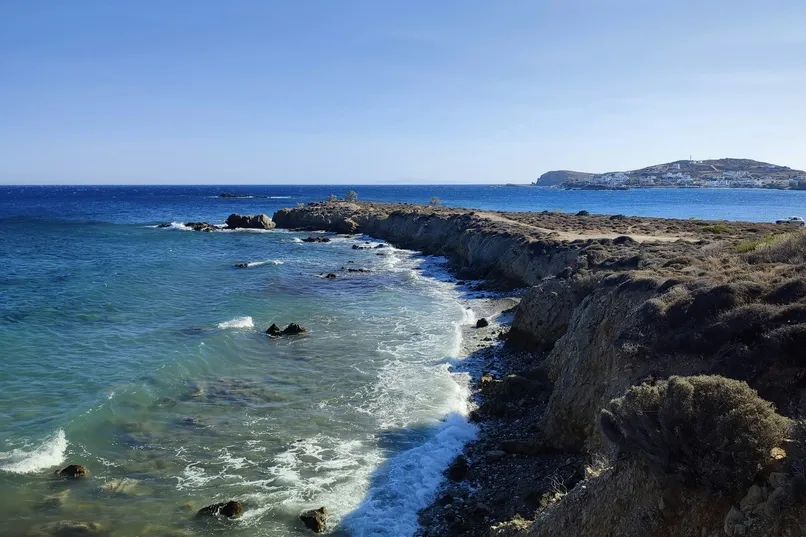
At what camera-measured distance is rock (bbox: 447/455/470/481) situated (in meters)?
12.8

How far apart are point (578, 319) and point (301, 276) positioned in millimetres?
29337

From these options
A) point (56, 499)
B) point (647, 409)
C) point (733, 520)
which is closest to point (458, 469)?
point (647, 409)

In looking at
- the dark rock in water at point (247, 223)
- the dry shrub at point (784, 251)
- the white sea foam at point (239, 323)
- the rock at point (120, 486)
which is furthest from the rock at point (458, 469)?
the dark rock in water at point (247, 223)

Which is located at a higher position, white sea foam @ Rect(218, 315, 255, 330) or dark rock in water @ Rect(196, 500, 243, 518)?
white sea foam @ Rect(218, 315, 255, 330)

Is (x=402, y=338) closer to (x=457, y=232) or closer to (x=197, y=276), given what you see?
(x=197, y=276)

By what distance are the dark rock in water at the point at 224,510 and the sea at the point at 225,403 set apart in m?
0.20

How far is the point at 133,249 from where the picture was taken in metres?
56.2

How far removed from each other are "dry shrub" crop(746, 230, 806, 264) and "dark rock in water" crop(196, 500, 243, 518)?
582 inches

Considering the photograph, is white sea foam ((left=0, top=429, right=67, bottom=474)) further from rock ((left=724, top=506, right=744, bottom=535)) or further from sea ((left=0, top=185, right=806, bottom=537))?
rock ((left=724, top=506, right=744, bottom=535))

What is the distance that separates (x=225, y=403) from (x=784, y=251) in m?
17.4

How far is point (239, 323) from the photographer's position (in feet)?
87.9

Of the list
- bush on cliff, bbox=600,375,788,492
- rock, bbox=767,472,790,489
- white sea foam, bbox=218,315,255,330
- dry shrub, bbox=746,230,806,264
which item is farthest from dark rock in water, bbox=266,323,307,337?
rock, bbox=767,472,790,489

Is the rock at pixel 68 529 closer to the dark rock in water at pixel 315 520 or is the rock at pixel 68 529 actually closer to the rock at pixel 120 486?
the rock at pixel 120 486

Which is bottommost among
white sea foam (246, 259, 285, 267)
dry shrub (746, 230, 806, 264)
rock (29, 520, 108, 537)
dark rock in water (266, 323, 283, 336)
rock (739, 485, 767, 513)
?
rock (29, 520, 108, 537)
